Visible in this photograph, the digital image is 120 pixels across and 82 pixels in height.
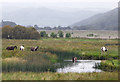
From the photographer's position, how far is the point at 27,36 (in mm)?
78500

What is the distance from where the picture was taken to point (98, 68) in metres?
24.9

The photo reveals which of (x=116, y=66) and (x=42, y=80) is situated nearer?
(x=42, y=80)

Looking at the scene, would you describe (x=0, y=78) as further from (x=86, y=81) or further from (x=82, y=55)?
(x=82, y=55)

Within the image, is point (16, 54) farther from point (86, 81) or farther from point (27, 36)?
point (27, 36)

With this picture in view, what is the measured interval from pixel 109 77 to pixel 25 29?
63.3m

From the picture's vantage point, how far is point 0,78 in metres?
17.5

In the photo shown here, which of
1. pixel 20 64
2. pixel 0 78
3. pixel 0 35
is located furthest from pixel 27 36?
pixel 0 78

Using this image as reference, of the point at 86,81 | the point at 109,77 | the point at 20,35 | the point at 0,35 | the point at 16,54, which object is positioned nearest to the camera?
the point at 86,81

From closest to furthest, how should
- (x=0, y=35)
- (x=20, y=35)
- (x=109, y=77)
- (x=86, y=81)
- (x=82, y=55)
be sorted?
(x=86, y=81)
(x=109, y=77)
(x=82, y=55)
(x=0, y=35)
(x=20, y=35)

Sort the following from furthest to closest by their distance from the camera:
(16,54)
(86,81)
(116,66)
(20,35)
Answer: (20,35), (16,54), (116,66), (86,81)

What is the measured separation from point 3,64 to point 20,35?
53287 millimetres

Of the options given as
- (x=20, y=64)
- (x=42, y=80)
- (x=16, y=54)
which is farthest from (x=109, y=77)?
(x=16, y=54)

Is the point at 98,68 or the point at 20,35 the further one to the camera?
the point at 20,35

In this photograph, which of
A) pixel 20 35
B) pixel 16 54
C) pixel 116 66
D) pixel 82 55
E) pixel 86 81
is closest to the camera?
pixel 86 81
